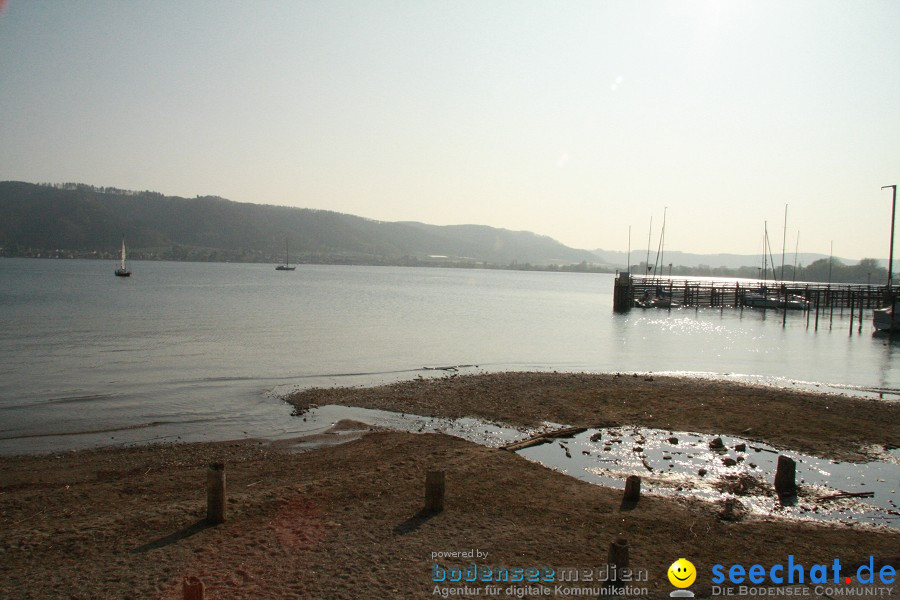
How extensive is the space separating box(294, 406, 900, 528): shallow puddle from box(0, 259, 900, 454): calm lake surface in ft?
15.3

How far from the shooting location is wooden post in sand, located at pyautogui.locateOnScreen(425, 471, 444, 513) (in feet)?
28.0

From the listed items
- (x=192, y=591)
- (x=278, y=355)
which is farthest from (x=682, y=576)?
(x=278, y=355)

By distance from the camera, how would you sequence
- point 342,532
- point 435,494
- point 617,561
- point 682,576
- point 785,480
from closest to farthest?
1. point 617,561
2. point 682,576
3. point 342,532
4. point 435,494
5. point 785,480

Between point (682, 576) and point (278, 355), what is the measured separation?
2406cm

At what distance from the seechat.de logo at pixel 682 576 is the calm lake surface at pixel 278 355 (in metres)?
10.2

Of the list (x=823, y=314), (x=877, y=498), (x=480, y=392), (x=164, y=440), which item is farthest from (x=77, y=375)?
(x=823, y=314)

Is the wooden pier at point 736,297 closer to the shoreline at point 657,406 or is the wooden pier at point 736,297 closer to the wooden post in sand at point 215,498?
the shoreline at point 657,406

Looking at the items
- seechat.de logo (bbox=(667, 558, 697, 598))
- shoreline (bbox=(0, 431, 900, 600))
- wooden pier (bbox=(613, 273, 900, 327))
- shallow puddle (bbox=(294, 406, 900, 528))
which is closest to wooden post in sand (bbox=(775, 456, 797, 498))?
shallow puddle (bbox=(294, 406, 900, 528))

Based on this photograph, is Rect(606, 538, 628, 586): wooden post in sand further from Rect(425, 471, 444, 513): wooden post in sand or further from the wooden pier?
the wooden pier

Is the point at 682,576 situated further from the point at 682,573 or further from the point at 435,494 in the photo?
the point at 435,494

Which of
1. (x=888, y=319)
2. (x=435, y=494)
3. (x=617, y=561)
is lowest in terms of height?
(x=435, y=494)

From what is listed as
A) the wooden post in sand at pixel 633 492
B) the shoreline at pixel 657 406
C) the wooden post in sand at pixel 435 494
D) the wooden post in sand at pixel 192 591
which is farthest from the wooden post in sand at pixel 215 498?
the shoreline at pixel 657 406

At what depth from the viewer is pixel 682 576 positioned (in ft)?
21.8

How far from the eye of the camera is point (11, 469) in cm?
1139
